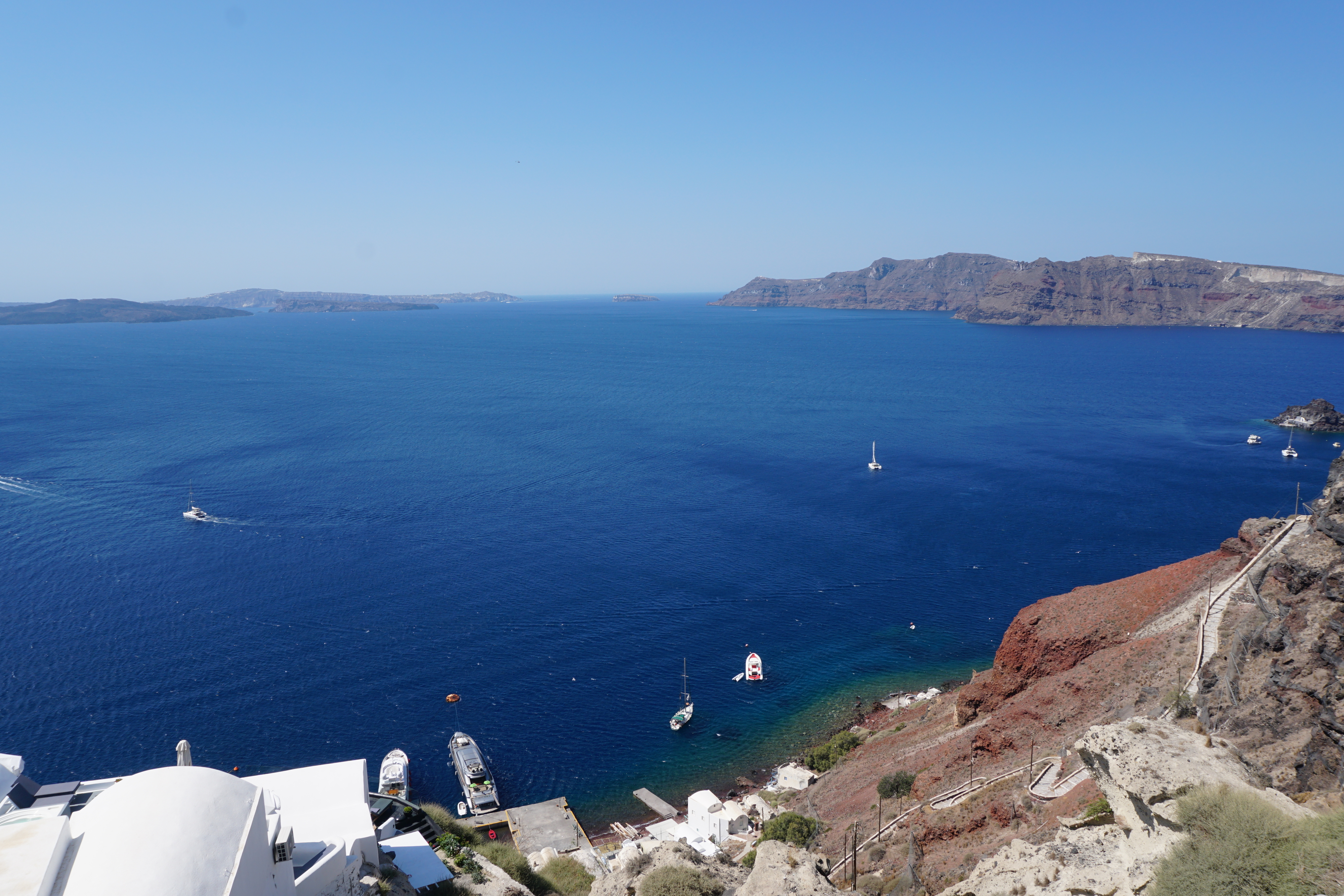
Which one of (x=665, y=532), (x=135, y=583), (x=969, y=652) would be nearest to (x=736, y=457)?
(x=665, y=532)

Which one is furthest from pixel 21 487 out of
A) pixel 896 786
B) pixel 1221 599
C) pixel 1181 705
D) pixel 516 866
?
pixel 1221 599

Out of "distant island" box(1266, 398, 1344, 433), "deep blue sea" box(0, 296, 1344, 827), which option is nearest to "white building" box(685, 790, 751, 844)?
"deep blue sea" box(0, 296, 1344, 827)

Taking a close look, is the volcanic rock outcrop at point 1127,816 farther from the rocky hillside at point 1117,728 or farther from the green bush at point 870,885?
the green bush at point 870,885

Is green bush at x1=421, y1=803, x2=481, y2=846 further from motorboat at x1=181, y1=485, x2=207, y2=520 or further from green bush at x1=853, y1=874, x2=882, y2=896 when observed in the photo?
motorboat at x1=181, y1=485, x2=207, y2=520

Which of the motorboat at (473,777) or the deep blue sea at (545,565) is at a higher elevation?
the deep blue sea at (545,565)

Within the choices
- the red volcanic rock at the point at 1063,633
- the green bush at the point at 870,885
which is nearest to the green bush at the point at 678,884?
the green bush at the point at 870,885

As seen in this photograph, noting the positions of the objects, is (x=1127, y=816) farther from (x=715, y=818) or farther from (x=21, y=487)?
(x=21, y=487)

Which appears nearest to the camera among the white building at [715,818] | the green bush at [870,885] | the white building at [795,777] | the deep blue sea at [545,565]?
the green bush at [870,885]
